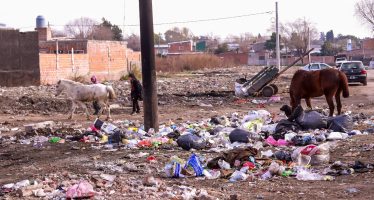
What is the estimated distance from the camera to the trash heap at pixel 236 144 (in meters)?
8.78

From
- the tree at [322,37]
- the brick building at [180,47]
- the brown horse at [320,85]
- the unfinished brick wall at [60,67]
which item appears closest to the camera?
the brown horse at [320,85]

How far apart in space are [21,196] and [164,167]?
2.58 meters

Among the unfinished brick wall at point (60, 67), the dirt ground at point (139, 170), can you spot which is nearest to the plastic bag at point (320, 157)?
the dirt ground at point (139, 170)

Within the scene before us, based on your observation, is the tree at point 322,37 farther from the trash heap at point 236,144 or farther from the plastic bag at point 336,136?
the plastic bag at point 336,136

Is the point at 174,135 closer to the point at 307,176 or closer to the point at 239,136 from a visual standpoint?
the point at 239,136

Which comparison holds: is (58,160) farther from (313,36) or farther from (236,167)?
(313,36)

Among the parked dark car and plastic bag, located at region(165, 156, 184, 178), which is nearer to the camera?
plastic bag, located at region(165, 156, 184, 178)

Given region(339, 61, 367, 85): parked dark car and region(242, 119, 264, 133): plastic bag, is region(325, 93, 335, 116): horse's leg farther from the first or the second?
region(339, 61, 367, 85): parked dark car

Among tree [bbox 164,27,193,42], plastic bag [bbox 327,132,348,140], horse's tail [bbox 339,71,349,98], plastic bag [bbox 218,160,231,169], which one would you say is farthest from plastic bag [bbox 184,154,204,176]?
tree [bbox 164,27,193,42]

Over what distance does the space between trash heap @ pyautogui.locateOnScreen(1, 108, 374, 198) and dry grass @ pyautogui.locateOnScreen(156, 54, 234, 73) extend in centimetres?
4966

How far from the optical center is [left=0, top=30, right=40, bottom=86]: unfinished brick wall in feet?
112

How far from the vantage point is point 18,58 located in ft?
113

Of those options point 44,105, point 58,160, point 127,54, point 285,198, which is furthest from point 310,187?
point 127,54

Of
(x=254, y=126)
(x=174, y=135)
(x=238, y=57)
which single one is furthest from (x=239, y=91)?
(x=238, y=57)
